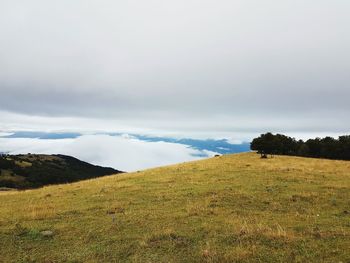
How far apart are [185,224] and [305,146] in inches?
3051

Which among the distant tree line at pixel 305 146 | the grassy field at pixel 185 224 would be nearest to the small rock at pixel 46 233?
the grassy field at pixel 185 224

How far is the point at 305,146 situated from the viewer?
Answer: 287 ft

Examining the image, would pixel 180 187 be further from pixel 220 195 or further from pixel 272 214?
pixel 272 214

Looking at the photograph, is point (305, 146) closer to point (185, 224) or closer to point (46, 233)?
point (185, 224)

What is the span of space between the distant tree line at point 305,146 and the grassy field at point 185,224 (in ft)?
146

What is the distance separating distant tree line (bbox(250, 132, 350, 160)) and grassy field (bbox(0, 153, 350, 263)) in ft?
146

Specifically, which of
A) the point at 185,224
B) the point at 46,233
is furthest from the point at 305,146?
the point at 46,233

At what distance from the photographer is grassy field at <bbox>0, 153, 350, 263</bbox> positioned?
1256cm

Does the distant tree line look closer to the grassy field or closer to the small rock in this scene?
the grassy field

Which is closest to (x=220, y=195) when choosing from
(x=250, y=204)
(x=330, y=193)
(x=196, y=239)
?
(x=250, y=204)

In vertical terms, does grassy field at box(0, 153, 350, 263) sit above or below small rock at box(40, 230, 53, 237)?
above

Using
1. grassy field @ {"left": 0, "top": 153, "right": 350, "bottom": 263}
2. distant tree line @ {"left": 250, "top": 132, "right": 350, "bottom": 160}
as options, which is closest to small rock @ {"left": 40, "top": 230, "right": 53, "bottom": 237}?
grassy field @ {"left": 0, "top": 153, "right": 350, "bottom": 263}

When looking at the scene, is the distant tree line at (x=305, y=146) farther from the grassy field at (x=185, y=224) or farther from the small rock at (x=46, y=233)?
the small rock at (x=46, y=233)

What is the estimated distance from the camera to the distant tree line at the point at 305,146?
7474cm
